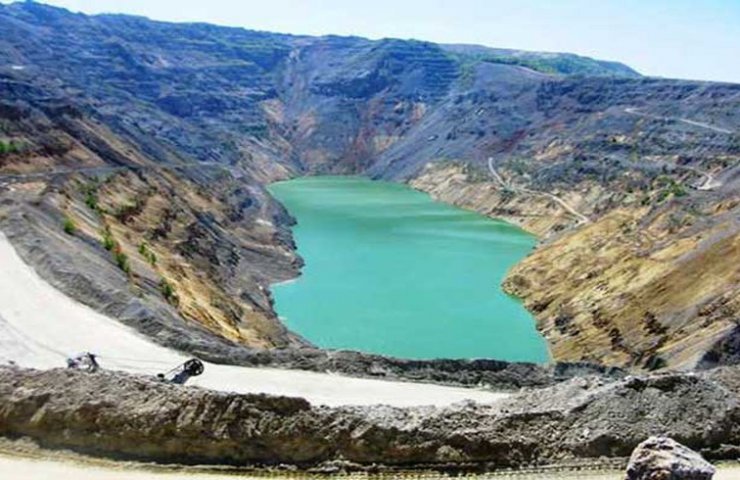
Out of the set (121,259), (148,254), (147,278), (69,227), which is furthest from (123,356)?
(148,254)

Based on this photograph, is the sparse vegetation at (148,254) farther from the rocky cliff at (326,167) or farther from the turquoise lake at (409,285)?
the turquoise lake at (409,285)

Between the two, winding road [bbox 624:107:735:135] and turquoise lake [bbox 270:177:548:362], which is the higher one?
winding road [bbox 624:107:735:135]

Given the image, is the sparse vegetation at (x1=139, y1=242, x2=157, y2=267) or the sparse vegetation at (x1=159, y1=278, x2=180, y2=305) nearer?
the sparse vegetation at (x1=159, y1=278, x2=180, y2=305)

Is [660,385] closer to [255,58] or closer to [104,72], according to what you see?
[104,72]

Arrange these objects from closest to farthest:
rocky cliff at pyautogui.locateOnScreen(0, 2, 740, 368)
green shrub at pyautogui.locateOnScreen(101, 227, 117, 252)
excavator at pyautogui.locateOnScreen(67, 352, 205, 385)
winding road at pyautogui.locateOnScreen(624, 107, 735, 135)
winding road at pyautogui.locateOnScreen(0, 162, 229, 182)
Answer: excavator at pyautogui.locateOnScreen(67, 352, 205, 385) → green shrub at pyautogui.locateOnScreen(101, 227, 117, 252) → rocky cliff at pyautogui.locateOnScreen(0, 2, 740, 368) → winding road at pyautogui.locateOnScreen(0, 162, 229, 182) → winding road at pyautogui.locateOnScreen(624, 107, 735, 135)

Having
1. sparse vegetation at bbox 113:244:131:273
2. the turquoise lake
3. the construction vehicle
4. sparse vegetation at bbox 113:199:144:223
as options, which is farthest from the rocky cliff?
the turquoise lake

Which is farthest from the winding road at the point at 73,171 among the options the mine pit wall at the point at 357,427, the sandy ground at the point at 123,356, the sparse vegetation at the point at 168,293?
the mine pit wall at the point at 357,427

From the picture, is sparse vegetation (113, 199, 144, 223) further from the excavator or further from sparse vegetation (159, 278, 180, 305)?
the excavator

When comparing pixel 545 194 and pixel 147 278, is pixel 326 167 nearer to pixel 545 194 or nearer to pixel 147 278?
pixel 545 194
